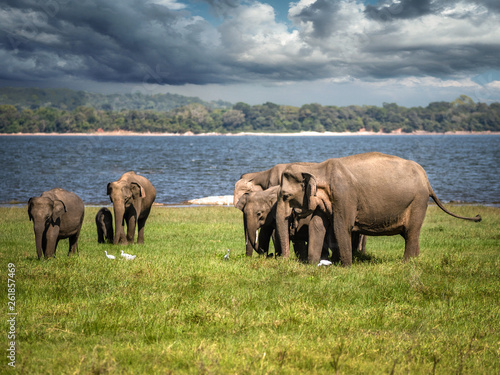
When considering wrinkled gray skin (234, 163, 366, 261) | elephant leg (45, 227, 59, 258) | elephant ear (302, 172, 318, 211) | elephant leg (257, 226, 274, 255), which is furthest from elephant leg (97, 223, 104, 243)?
elephant ear (302, 172, 318, 211)

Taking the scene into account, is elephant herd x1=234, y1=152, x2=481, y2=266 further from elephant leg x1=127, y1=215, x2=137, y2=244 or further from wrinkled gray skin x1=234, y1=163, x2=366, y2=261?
elephant leg x1=127, y1=215, x2=137, y2=244

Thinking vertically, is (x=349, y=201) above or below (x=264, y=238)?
above

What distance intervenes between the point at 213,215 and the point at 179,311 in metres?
20.1

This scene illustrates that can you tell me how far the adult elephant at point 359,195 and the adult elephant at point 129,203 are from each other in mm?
7129

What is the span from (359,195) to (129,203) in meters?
9.21

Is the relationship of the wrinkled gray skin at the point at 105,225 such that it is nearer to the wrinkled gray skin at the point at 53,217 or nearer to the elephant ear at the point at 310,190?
the wrinkled gray skin at the point at 53,217

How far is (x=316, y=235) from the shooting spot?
11617 millimetres

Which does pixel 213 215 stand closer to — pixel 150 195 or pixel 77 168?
pixel 150 195

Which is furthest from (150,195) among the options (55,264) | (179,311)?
(179,311)

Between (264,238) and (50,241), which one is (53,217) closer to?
(50,241)

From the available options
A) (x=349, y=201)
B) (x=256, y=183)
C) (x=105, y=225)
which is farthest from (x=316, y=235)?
(x=105, y=225)

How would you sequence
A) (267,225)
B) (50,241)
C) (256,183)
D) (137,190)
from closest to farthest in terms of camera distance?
1. (50,241)
2. (267,225)
3. (256,183)
4. (137,190)

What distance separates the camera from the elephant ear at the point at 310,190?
36.1ft

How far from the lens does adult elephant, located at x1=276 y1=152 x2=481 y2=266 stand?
1123 centimetres
